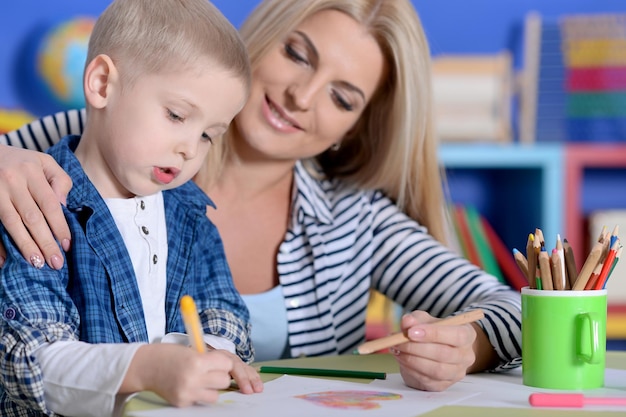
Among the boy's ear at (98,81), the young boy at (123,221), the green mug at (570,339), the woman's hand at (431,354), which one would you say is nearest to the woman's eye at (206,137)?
the young boy at (123,221)

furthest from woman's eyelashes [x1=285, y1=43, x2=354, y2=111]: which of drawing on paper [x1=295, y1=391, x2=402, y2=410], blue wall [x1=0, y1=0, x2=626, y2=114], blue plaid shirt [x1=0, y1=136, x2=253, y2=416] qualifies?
blue wall [x1=0, y1=0, x2=626, y2=114]

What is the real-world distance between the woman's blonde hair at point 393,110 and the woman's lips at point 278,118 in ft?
0.29

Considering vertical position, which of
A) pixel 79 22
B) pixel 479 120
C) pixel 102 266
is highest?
pixel 79 22

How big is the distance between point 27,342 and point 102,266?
0.55 feet

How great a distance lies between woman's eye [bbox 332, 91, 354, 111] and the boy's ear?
0.59 metres

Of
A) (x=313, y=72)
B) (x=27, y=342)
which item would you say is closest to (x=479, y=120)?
(x=313, y=72)

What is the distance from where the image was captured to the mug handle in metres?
1.04

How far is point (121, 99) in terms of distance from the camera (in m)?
1.12

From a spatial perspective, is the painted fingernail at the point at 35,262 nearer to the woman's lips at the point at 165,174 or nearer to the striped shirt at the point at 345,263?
the woman's lips at the point at 165,174

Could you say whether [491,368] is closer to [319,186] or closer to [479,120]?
[319,186]

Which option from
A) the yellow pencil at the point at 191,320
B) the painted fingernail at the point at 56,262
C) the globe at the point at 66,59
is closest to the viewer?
the yellow pencil at the point at 191,320

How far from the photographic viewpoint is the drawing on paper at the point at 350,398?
3.10ft

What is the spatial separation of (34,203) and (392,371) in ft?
1.61

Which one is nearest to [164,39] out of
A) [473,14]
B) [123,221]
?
[123,221]
